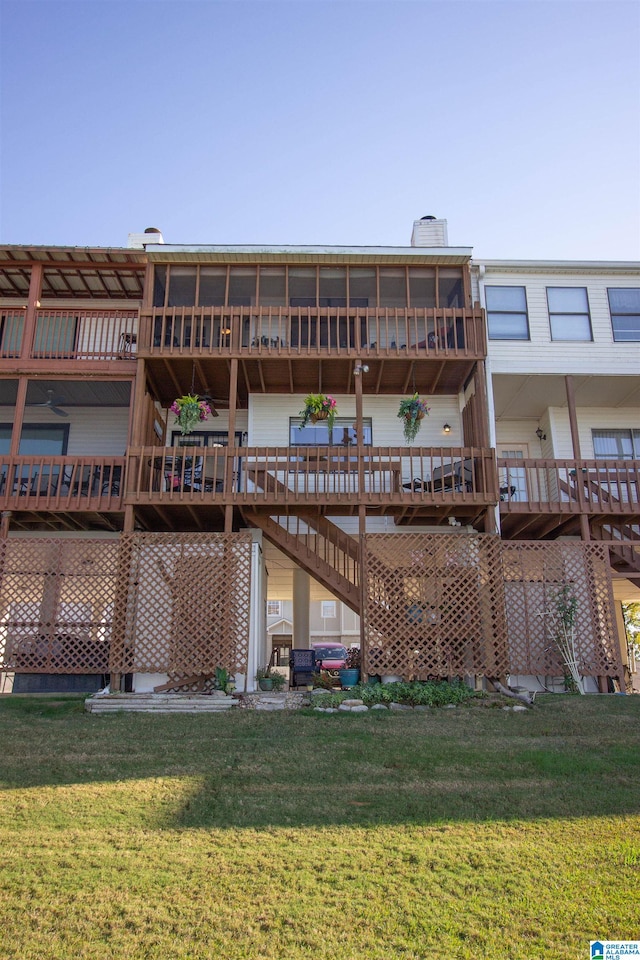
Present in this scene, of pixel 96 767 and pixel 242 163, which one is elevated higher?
pixel 242 163

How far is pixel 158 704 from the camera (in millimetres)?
9906

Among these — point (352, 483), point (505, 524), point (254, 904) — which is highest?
point (352, 483)

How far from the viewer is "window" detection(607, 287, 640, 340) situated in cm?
1447

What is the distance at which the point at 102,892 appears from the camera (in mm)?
3660

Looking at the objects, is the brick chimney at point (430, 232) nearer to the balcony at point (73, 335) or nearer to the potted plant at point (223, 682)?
the balcony at point (73, 335)

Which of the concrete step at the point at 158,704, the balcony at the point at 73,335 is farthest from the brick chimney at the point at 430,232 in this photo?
the concrete step at the point at 158,704

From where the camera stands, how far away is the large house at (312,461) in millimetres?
11289

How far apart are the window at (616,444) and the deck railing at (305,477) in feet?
15.7

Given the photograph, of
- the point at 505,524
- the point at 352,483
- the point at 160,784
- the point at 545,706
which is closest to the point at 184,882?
the point at 160,784

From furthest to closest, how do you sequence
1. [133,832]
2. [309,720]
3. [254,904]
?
[309,720]
[133,832]
[254,904]

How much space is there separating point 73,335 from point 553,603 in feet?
37.2

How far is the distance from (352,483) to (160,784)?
869 centimetres

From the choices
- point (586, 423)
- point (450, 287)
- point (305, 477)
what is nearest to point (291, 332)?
point (305, 477)

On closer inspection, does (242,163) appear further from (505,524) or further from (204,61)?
(505,524)
